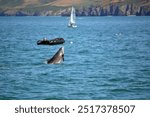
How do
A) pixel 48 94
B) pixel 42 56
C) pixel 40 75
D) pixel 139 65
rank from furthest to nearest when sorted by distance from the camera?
pixel 42 56 → pixel 139 65 → pixel 40 75 → pixel 48 94

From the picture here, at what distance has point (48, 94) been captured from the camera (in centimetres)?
3162

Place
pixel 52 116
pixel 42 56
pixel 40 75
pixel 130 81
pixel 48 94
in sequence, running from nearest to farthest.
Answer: pixel 52 116 < pixel 48 94 < pixel 130 81 < pixel 40 75 < pixel 42 56

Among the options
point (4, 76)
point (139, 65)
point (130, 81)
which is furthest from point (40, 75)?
point (139, 65)

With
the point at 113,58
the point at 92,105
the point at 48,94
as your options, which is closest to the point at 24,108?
the point at 92,105

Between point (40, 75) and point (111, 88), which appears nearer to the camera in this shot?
point (111, 88)

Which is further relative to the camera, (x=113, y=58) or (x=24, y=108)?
(x=113, y=58)

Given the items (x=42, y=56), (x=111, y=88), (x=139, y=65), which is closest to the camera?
(x=111, y=88)

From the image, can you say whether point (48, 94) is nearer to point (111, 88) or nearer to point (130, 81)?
point (111, 88)

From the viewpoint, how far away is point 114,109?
2220 cm

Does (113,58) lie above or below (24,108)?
below

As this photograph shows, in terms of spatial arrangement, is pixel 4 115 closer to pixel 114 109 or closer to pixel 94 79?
pixel 114 109

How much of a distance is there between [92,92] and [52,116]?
1102cm

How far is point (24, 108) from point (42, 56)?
36185 millimetres

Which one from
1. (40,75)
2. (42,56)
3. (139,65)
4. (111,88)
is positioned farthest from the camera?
(42,56)
